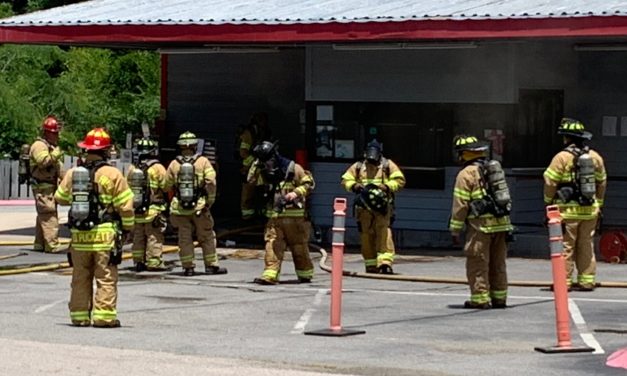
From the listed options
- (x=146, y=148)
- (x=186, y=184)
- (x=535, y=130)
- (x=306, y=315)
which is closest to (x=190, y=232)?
(x=186, y=184)

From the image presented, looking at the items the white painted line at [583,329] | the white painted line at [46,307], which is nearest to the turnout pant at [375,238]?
the white painted line at [583,329]

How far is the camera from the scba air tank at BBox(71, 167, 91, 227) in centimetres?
1477

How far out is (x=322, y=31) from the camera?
2347 cm

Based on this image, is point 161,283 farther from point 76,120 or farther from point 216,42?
point 76,120

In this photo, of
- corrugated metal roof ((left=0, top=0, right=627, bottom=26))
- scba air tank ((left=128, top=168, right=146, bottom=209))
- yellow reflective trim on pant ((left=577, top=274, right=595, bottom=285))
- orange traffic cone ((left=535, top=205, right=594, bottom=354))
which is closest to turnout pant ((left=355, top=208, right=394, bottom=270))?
scba air tank ((left=128, top=168, right=146, bottom=209))

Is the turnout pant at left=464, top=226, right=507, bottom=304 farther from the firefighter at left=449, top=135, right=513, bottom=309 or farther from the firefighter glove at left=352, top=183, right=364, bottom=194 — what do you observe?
the firefighter glove at left=352, top=183, right=364, bottom=194

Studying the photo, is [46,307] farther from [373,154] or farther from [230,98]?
[230,98]

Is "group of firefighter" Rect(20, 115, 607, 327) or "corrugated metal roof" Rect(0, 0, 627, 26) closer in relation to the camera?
"group of firefighter" Rect(20, 115, 607, 327)

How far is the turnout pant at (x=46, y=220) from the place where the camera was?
2358cm

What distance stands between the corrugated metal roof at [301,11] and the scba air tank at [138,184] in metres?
4.09

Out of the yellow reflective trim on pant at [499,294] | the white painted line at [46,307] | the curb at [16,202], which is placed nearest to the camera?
the white painted line at [46,307]

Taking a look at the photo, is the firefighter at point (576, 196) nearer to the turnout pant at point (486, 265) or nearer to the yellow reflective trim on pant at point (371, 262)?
the turnout pant at point (486, 265)

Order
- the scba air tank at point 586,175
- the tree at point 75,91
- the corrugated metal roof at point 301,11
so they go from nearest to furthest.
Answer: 1. the scba air tank at point 586,175
2. the corrugated metal roof at point 301,11
3. the tree at point 75,91

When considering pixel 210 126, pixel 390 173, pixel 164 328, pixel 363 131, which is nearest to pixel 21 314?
pixel 164 328
